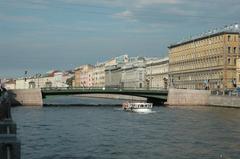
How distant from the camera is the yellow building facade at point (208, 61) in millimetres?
92125

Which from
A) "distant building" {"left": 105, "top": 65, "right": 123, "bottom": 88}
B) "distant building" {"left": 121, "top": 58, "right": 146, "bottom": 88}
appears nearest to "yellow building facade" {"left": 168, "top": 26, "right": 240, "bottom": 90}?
"distant building" {"left": 121, "top": 58, "right": 146, "bottom": 88}

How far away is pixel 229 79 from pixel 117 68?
77.5 metres

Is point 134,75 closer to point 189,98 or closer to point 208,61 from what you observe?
point 208,61

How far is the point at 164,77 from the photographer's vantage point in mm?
125812

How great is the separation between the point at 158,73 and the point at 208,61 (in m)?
32.9

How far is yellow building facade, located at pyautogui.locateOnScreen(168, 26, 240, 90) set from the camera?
302 ft

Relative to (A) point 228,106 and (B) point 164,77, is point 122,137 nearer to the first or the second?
(A) point 228,106

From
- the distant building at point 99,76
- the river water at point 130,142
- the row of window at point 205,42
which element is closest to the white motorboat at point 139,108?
the river water at point 130,142

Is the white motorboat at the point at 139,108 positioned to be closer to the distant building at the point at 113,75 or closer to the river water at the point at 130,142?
the river water at the point at 130,142

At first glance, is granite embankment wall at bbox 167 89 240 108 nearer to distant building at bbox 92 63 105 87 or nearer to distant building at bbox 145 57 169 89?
distant building at bbox 145 57 169 89

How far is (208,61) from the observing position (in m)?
98.6

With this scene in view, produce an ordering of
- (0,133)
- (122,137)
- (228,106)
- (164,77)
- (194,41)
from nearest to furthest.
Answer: (0,133) → (122,137) → (228,106) → (194,41) → (164,77)

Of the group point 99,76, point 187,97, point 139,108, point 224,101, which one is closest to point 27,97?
point 139,108

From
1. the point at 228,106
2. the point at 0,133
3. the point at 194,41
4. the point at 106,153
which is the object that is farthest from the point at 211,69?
the point at 0,133
